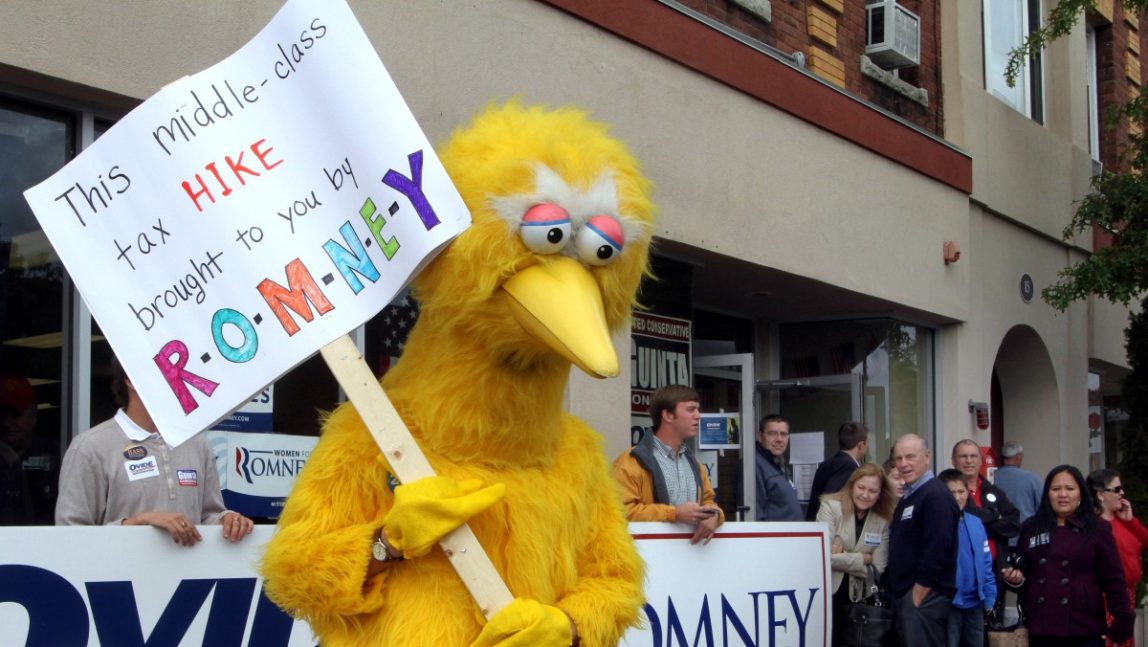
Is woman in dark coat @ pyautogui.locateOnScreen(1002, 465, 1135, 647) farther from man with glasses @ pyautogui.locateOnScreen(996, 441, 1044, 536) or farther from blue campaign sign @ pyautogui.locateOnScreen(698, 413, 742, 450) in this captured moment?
man with glasses @ pyautogui.locateOnScreen(996, 441, 1044, 536)

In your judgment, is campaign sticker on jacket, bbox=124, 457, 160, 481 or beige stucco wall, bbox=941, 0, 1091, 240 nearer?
campaign sticker on jacket, bbox=124, 457, 160, 481

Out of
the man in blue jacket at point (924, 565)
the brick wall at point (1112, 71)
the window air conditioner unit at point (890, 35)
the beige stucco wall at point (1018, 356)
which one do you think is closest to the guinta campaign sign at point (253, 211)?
the man in blue jacket at point (924, 565)

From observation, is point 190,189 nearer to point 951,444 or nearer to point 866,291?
point 866,291

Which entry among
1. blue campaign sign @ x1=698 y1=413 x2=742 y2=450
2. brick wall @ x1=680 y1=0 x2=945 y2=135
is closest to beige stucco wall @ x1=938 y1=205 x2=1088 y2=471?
brick wall @ x1=680 y1=0 x2=945 y2=135

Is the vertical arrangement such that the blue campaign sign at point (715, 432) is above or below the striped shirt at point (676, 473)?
above

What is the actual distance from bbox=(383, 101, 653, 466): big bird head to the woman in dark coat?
5.34 m

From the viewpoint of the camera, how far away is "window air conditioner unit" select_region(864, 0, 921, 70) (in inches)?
463

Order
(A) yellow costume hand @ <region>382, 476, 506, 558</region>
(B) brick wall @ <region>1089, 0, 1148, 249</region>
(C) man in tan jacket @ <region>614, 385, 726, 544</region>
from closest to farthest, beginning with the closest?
(A) yellow costume hand @ <region>382, 476, 506, 558</region> → (C) man in tan jacket @ <region>614, 385, 726, 544</region> → (B) brick wall @ <region>1089, 0, 1148, 249</region>

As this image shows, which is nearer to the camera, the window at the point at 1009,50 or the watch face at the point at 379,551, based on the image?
the watch face at the point at 379,551

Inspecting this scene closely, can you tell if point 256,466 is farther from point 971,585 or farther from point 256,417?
point 971,585

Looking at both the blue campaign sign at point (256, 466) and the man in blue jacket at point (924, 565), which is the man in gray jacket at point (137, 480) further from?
the man in blue jacket at point (924, 565)

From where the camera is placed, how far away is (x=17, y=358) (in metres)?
5.62

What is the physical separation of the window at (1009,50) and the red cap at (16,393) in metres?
10.8

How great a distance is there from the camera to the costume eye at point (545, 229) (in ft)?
10.6
